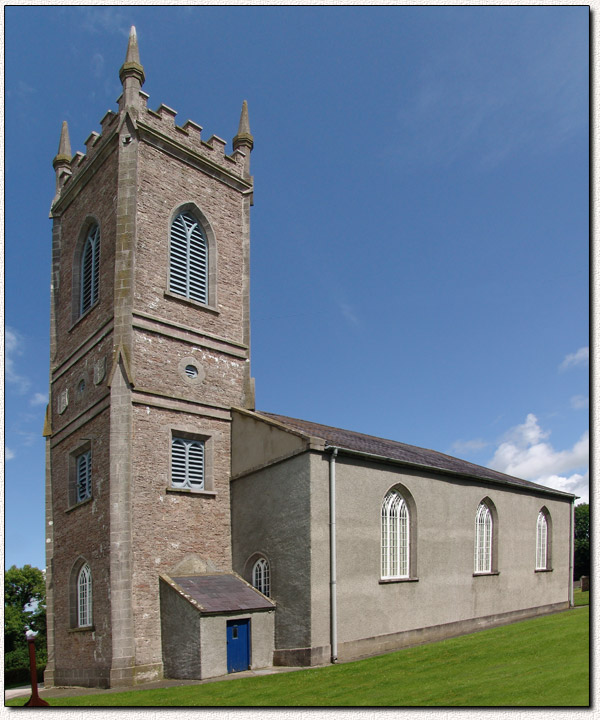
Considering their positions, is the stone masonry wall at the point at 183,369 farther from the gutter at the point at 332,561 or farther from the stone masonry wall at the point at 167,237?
the gutter at the point at 332,561

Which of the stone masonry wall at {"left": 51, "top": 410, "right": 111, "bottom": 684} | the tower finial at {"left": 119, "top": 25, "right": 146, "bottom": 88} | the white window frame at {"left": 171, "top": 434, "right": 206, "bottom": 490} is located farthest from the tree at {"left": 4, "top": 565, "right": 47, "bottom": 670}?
the tower finial at {"left": 119, "top": 25, "right": 146, "bottom": 88}

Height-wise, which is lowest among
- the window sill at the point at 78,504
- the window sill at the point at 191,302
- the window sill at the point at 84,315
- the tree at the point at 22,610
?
the tree at the point at 22,610

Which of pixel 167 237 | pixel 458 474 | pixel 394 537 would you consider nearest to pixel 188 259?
pixel 167 237

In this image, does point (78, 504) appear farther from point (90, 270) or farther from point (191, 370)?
point (90, 270)

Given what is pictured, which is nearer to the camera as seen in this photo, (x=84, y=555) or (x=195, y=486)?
(x=84, y=555)

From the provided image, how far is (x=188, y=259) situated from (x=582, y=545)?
52.3m

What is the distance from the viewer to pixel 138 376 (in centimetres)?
2378

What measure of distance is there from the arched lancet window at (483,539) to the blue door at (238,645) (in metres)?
11.8

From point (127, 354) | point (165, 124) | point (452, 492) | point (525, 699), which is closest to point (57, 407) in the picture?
point (127, 354)

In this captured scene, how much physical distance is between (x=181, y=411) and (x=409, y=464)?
8.81 m

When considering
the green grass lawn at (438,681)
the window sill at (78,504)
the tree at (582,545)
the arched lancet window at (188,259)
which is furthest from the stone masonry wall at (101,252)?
the tree at (582,545)

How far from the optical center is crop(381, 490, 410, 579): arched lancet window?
2436 centimetres

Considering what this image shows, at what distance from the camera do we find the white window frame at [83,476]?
81.8 ft

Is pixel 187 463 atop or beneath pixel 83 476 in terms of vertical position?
atop
